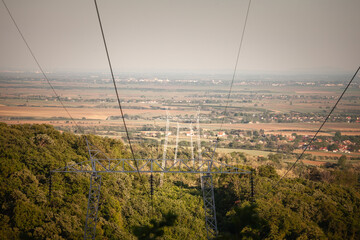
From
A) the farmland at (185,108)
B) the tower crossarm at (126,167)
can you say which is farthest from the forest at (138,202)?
the farmland at (185,108)

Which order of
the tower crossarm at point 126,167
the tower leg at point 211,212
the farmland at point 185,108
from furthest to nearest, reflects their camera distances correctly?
the farmland at point 185,108, the tower leg at point 211,212, the tower crossarm at point 126,167

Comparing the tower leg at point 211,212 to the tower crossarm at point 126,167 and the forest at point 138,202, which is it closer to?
the tower crossarm at point 126,167

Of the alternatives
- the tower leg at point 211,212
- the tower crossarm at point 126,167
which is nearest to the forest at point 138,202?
the tower leg at point 211,212

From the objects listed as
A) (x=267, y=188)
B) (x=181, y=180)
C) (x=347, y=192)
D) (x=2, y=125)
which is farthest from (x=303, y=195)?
(x=2, y=125)

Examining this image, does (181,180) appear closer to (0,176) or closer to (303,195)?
(303,195)

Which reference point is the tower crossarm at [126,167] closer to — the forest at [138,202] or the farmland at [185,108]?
the forest at [138,202]

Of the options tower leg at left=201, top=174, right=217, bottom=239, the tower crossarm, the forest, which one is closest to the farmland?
the tower crossarm

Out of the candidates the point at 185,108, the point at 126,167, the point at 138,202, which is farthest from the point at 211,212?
the point at 185,108

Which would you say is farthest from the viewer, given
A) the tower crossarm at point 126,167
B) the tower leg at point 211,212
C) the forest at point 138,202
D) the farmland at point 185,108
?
the farmland at point 185,108

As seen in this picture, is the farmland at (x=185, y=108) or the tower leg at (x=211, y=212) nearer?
the tower leg at (x=211, y=212)
